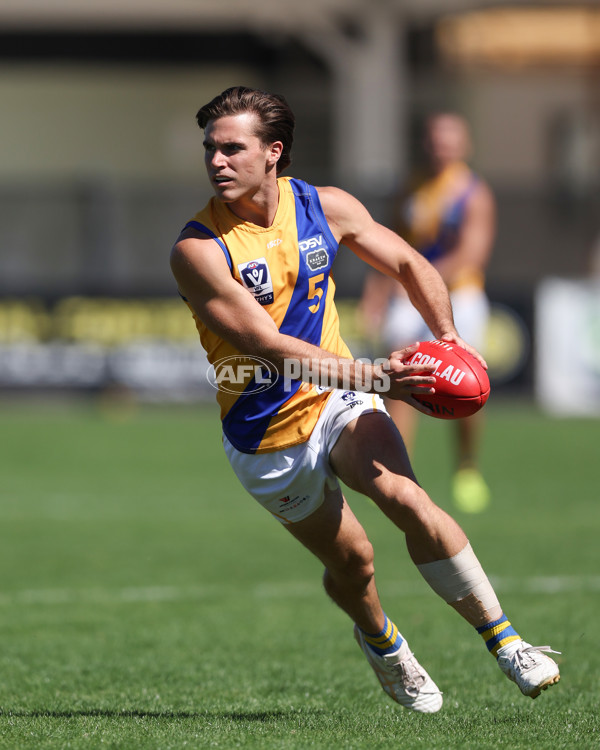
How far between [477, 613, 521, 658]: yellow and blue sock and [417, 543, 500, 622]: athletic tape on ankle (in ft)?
0.12

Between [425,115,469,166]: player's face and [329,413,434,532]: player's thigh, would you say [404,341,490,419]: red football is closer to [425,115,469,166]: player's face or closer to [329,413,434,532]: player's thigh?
[329,413,434,532]: player's thigh

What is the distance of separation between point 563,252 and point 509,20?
1270 cm

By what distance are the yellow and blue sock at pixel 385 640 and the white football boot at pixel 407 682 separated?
0.05 feet

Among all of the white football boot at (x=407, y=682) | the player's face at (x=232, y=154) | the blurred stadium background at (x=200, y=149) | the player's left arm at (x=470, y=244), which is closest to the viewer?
the player's face at (x=232, y=154)

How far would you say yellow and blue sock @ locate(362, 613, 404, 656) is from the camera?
439 centimetres

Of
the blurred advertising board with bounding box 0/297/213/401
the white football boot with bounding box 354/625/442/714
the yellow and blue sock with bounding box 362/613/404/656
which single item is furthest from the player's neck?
the blurred advertising board with bounding box 0/297/213/401

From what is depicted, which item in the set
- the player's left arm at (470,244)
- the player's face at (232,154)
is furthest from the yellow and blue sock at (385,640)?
the player's left arm at (470,244)

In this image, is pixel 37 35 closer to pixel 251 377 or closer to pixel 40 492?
pixel 40 492

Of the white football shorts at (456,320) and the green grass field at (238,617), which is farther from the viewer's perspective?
the white football shorts at (456,320)

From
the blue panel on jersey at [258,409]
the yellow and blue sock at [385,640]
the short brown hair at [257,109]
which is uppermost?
the short brown hair at [257,109]

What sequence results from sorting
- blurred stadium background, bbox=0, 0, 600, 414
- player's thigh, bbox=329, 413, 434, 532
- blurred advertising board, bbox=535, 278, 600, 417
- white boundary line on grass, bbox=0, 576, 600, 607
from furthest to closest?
1. blurred stadium background, bbox=0, 0, 600, 414
2. blurred advertising board, bbox=535, 278, 600, 417
3. white boundary line on grass, bbox=0, 576, 600, 607
4. player's thigh, bbox=329, 413, 434, 532

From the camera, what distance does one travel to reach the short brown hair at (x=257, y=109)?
4.14 metres

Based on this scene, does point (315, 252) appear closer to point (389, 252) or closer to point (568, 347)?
point (389, 252)

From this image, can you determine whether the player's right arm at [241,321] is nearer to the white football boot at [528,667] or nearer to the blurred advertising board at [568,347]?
the white football boot at [528,667]
